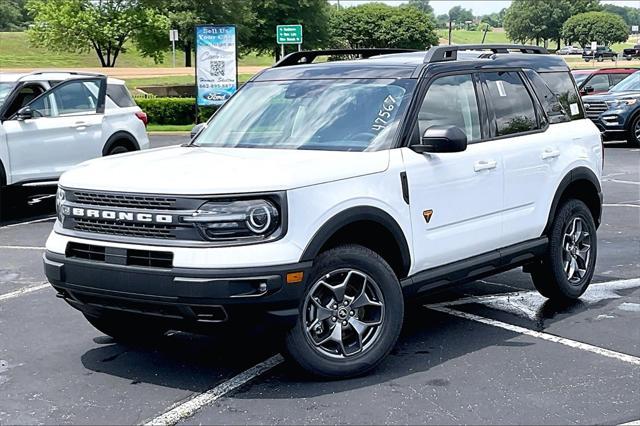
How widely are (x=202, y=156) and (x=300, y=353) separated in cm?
139

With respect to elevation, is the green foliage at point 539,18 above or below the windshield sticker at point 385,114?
above

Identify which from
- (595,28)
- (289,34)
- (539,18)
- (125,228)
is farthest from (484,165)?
(539,18)

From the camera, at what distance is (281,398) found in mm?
4973

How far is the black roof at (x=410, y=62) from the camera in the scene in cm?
609

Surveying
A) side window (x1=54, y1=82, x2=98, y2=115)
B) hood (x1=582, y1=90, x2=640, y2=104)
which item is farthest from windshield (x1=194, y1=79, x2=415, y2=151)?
hood (x1=582, y1=90, x2=640, y2=104)

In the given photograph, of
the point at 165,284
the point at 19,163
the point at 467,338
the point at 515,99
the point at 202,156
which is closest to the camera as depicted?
the point at 165,284

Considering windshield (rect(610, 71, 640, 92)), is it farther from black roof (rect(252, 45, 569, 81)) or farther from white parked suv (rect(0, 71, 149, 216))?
black roof (rect(252, 45, 569, 81))

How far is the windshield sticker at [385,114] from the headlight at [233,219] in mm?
1239

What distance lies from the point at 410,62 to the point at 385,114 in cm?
52

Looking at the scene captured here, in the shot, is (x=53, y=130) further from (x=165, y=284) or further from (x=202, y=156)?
(x=165, y=284)

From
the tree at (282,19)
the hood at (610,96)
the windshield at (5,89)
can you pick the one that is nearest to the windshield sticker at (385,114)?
the windshield at (5,89)

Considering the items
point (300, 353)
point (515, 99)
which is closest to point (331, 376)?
point (300, 353)

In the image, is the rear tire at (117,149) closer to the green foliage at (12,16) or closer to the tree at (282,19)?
the tree at (282,19)

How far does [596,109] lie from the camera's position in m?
20.9
